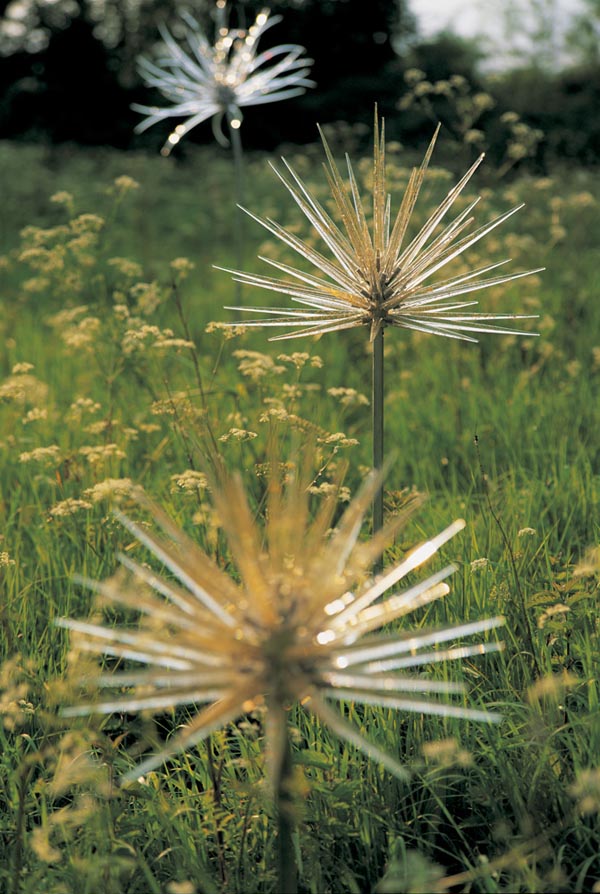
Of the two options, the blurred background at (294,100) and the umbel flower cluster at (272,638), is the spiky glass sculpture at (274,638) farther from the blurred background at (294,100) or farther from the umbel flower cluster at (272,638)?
the blurred background at (294,100)

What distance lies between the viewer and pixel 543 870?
4.64ft

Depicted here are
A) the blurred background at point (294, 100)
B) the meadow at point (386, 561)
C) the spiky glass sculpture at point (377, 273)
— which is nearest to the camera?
the meadow at point (386, 561)

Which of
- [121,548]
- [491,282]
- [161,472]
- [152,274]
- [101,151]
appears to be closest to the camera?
[491,282]

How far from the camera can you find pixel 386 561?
210 cm

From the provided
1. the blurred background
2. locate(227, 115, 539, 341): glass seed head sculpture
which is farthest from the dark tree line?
locate(227, 115, 539, 341): glass seed head sculpture

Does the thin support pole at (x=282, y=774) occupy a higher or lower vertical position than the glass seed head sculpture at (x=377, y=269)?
lower

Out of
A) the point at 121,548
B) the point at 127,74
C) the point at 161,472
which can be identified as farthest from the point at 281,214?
the point at 127,74

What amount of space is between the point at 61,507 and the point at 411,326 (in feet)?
3.09

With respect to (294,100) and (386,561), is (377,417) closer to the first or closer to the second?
(386,561)

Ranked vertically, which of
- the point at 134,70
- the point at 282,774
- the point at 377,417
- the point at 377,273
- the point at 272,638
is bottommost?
the point at 282,774

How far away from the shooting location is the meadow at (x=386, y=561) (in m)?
1.40

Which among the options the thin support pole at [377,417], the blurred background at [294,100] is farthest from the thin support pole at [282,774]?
the blurred background at [294,100]

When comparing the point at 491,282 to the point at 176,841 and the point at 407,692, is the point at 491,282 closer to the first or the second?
the point at 407,692

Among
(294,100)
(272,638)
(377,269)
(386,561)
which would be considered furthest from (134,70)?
(272,638)
